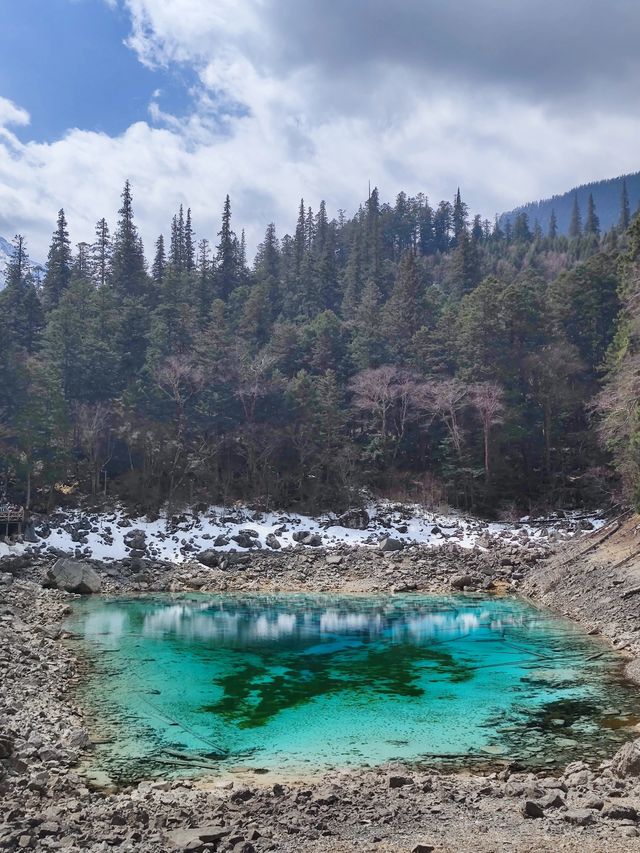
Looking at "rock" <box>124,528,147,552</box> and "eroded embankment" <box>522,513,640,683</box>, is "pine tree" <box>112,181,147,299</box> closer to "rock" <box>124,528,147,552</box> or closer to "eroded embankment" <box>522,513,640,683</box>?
"rock" <box>124,528,147,552</box>

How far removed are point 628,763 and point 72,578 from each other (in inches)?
886

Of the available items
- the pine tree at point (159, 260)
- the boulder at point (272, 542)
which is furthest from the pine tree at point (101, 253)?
the boulder at point (272, 542)

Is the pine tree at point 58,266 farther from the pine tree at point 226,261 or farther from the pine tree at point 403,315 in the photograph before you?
the pine tree at point 403,315

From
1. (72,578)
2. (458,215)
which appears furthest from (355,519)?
(458,215)

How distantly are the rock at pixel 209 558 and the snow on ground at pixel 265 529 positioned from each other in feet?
2.54

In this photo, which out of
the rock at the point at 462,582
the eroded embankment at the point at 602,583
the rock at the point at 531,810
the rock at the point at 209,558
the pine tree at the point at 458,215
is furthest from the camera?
the pine tree at the point at 458,215

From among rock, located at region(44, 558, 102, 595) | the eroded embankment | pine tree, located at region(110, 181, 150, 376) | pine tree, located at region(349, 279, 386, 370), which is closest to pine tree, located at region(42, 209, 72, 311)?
pine tree, located at region(110, 181, 150, 376)

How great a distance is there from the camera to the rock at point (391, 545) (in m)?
33.6

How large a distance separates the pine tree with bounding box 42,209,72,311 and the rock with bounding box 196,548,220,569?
35320mm

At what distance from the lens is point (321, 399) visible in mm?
42625

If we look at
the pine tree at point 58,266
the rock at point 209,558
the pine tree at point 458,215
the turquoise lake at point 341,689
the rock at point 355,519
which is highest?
the pine tree at point 458,215

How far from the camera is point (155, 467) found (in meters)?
40.3

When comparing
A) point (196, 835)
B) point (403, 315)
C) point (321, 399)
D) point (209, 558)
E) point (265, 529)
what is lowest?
point (196, 835)

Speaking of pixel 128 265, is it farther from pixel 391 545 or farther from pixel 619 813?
pixel 619 813
